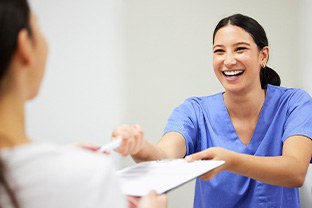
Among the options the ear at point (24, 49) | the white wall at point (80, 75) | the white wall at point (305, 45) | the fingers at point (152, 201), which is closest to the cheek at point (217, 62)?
the white wall at point (80, 75)

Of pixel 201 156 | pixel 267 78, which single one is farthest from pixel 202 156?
pixel 267 78

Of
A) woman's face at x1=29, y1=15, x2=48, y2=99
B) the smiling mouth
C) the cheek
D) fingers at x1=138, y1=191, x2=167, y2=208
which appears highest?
woman's face at x1=29, y1=15, x2=48, y2=99

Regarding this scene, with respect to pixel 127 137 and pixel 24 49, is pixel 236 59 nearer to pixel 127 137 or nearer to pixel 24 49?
pixel 127 137

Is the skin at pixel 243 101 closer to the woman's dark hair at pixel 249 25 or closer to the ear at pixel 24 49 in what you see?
the woman's dark hair at pixel 249 25

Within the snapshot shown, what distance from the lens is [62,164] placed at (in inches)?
18.3

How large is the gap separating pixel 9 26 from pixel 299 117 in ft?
3.03

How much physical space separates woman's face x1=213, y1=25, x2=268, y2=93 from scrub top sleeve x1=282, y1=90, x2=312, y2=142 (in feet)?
0.48

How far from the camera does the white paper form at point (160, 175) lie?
667mm

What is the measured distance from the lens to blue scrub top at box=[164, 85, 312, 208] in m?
1.17

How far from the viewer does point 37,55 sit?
0.54m

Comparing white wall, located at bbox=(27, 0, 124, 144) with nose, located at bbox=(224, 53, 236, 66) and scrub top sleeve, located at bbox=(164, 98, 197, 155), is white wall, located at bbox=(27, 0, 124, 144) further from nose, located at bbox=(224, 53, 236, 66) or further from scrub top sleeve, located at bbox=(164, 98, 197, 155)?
nose, located at bbox=(224, 53, 236, 66)

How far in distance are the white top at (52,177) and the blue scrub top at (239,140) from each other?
28.1 inches

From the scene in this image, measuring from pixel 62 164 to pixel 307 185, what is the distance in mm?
1310

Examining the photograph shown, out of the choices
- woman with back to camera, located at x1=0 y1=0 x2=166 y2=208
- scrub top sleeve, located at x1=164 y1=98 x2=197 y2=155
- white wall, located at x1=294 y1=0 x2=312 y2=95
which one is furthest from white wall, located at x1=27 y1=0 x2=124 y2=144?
woman with back to camera, located at x1=0 y1=0 x2=166 y2=208
